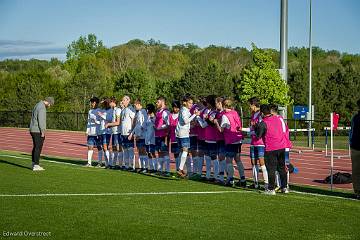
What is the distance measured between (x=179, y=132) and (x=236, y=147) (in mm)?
1768

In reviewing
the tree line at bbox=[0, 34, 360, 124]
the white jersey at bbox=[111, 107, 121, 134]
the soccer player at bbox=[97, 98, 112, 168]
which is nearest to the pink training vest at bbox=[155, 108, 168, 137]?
the white jersey at bbox=[111, 107, 121, 134]

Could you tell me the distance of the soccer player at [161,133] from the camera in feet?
59.6

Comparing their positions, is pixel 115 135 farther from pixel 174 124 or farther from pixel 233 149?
pixel 233 149

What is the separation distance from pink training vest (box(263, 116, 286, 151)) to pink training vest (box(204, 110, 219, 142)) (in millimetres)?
2405

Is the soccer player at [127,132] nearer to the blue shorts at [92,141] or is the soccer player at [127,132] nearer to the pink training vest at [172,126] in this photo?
the blue shorts at [92,141]

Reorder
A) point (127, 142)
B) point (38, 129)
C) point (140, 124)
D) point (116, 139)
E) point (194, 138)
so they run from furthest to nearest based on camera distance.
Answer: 1. point (116, 139)
2. point (127, 142)
3. point (140, 124)
4. point (38, 129)
5. point (194, 138)

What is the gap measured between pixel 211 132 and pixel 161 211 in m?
5.71

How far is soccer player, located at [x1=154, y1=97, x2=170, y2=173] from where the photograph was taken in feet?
59.6

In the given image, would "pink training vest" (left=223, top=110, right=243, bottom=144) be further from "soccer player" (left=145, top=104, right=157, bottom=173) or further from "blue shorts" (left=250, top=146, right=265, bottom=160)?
"soccer player" (left=145, top=104, right=157, bottom=173)

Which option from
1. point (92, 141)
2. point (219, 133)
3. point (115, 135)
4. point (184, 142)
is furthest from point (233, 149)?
point (92, 141)

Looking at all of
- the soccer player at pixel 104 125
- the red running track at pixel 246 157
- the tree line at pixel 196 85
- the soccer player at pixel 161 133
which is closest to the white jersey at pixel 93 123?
the soccer player at pixel 104 125

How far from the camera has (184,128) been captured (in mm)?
17078

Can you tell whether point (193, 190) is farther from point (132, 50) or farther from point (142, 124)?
point (132, 50)

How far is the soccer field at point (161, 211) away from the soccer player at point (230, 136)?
716mm
